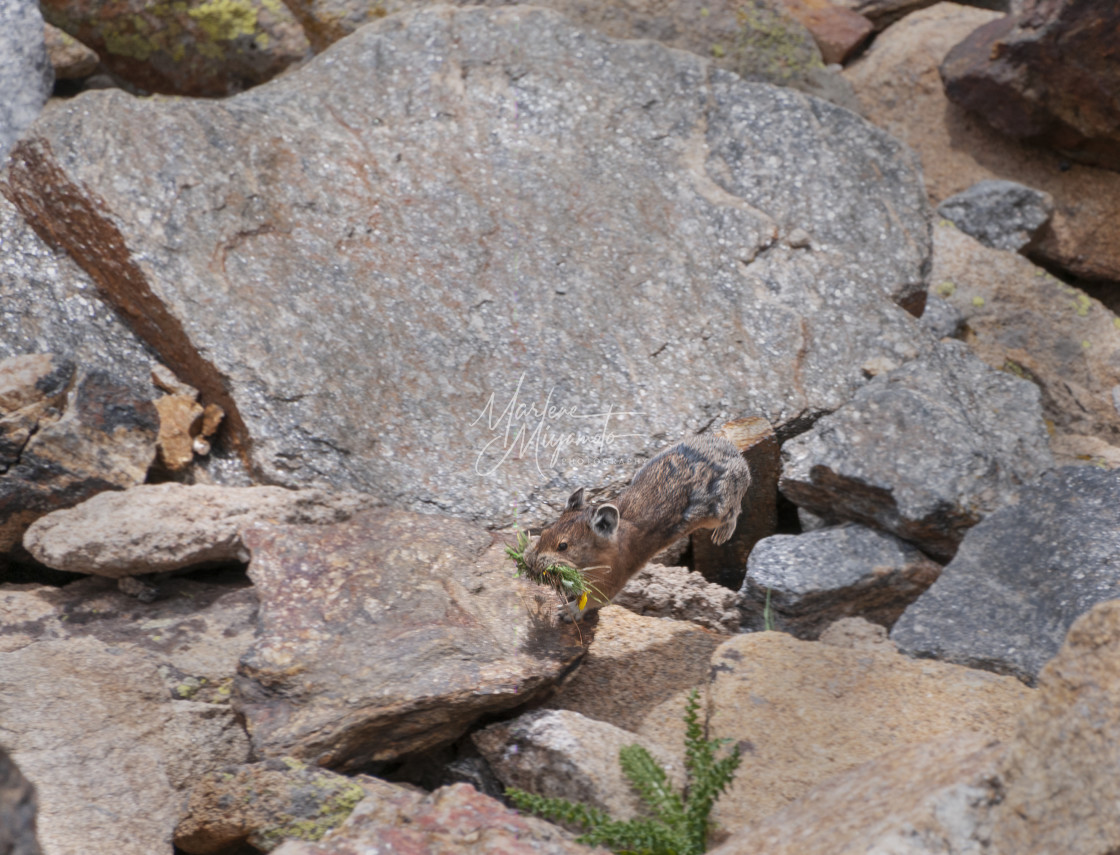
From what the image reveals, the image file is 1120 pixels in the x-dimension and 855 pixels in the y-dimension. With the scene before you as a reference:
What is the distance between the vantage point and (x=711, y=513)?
16.1 feet

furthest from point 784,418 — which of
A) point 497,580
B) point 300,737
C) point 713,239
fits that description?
point 300,737

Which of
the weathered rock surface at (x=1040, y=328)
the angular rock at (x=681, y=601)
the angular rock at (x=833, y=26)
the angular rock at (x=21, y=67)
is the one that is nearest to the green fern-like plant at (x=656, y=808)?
the angular rock at (x=681, y=601)

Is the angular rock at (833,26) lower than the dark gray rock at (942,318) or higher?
higher

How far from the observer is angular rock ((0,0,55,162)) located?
645cm

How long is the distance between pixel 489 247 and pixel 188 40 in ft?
10.4

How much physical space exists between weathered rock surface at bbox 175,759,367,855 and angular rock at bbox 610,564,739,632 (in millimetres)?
1967

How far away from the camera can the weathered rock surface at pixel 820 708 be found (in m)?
3.64

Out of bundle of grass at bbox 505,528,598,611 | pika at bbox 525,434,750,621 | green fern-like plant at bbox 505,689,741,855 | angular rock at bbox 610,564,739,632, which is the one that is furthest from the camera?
angular rock at bbox 610,564,739,632

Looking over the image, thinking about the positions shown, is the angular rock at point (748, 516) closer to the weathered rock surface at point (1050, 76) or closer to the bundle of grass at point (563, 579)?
the bundle of grass at point (563, 579)

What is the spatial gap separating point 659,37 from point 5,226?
4.55 meters

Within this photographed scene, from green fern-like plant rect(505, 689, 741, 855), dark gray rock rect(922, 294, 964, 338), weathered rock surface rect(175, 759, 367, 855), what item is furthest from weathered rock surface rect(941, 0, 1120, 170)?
weathered rock surface rect(175, 759, 367, 855)

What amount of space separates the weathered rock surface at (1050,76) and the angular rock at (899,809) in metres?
5.96

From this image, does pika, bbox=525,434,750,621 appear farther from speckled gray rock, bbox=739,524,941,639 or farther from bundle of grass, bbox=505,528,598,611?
speckled gray rock, bbox=739,524,941,639

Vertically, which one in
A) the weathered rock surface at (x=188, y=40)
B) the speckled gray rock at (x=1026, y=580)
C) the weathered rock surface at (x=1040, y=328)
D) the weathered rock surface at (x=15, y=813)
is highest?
the weathered rock surface at (x=188, y=40)
